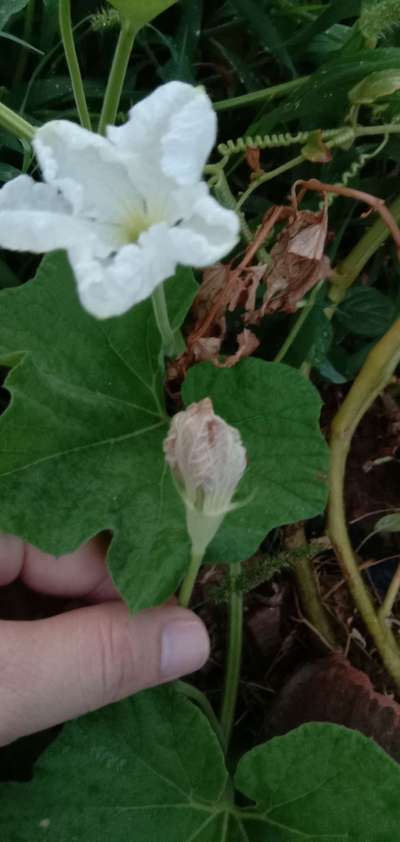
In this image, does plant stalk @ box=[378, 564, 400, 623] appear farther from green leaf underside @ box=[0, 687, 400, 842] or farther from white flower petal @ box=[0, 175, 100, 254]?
white flower petal @ box=[0, 175, 100, 254]

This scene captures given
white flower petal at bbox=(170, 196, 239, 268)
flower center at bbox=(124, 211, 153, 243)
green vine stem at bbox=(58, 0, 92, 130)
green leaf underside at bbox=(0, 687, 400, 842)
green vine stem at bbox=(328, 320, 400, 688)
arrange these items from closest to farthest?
white flower petal at bbox=(170, 196, 239, 268)
flower center at bbox=(124, 211, 153, 243)
green vine stem at bbox=(58, 0, 92, 130)
green leaf underside at bbox=(0, 687, 400, 842)
green vine stem at bbox=(328, 320, 400, 688)

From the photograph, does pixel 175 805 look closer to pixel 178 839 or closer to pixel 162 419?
pixel 178 839

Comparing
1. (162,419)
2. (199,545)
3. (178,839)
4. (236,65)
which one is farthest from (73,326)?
(178,839)

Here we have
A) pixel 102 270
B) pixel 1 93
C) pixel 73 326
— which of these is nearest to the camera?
pixel 102 270

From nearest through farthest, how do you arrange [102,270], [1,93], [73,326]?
[102,270]
[73,326]
[1,93]

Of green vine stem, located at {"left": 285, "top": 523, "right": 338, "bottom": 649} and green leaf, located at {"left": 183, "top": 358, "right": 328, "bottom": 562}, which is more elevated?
green leaf, located at {"left": 183, "top": 358, "right": 328, "bottom": 562}

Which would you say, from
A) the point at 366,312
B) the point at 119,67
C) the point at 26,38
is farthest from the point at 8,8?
the point at 366,312

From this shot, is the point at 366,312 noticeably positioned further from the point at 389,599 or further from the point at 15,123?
the point at 15,123

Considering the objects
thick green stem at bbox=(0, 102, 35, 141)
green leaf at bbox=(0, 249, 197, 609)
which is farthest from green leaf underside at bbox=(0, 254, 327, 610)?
thick green stem at bbox=(0, 102, 35, 141)
